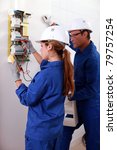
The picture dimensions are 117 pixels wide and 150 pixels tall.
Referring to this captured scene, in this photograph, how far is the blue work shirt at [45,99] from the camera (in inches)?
58.5

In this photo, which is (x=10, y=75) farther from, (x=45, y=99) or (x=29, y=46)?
(x=45, y=99)

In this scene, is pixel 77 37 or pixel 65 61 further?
pixel 77 37

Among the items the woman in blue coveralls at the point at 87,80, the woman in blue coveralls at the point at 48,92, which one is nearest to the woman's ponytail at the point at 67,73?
the woman in blue coveralls at the point at 48,92

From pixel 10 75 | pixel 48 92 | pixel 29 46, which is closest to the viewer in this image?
pixel 48 92

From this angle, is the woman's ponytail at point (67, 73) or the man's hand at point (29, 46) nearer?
the woman's ponytail at point (67, 73)

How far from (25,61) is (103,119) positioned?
1409 mm

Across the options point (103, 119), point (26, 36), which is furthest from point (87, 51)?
point (103, 119)

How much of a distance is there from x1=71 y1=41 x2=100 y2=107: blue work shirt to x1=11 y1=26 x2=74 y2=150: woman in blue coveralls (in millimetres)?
478

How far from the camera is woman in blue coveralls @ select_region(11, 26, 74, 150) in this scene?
1.50 meters

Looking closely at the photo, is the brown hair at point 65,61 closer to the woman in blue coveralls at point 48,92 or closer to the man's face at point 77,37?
the woman in blue coveralls at point 48,92

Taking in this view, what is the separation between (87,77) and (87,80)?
0.03 meters

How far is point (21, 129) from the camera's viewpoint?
2305 mm

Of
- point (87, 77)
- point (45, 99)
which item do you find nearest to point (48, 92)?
point (45, 99)

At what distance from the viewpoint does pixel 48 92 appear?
150 centimetres
